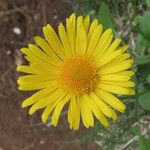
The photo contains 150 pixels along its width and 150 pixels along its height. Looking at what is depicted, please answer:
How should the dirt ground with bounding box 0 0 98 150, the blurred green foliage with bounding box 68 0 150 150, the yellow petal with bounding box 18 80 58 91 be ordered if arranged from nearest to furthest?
the yellow petal with bounding box 18 80 58 91 < the blurred green foliage with bounding box 68 0 150 150 < the dirt ground with bounding box 0 0 98 150

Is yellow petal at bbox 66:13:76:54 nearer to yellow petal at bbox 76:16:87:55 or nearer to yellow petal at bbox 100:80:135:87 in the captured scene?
yellow petal at bbox 76:16:87:55

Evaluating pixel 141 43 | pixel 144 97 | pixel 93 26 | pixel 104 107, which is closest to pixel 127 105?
pixel 144 97

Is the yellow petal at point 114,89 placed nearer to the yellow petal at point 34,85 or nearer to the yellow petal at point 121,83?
the yellow petal at point 121,83

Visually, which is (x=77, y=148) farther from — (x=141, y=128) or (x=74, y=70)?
(x=74, y=70)

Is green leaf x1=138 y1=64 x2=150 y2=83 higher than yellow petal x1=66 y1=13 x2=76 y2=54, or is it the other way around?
yellow petal x1=66 y1=13 x2=76 y2=54

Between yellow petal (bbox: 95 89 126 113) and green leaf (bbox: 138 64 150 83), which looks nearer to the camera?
yellow petal (bbox: 95 89 126 113)

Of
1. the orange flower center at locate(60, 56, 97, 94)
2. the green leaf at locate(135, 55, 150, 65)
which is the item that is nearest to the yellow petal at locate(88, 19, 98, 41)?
the orange flower center at locate(60, 56, 97, 94)

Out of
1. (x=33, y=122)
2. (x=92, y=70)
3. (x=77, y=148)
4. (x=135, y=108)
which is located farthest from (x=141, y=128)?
(x=92, y=70)

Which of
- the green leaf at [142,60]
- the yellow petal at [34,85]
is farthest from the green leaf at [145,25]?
the yellow petal at [34,85]
